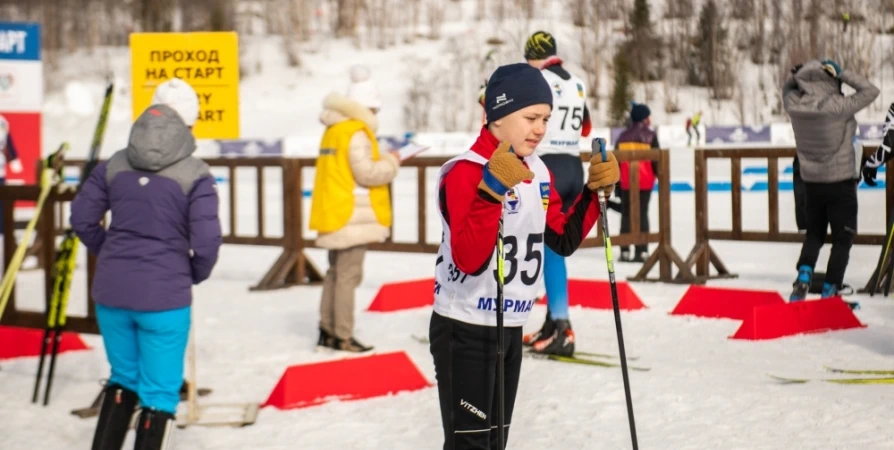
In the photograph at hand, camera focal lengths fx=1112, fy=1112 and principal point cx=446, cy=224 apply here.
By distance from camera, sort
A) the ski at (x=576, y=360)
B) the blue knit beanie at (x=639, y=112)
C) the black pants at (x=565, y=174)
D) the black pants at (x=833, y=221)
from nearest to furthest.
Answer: the ski at (x=576, y=360) < the black pants at (x=565, y=174) < the black pants at (x=833, y=221) < the blue knit beanie at (x=639, y=112)

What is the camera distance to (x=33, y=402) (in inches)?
231

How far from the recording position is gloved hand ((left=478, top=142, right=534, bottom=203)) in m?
2.82

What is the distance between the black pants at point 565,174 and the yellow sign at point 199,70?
6.85 feet

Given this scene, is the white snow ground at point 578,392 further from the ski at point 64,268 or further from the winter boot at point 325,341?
the ski at point 64,268

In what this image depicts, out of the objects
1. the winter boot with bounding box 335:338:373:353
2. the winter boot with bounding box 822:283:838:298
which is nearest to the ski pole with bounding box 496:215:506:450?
the winter boot with bounding box 335:338:373:353

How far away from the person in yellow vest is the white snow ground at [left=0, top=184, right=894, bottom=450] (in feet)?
1.19

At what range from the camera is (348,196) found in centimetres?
702

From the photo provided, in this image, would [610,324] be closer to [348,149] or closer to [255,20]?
[348,149]

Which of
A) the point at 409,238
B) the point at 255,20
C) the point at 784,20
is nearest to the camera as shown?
the point at 409,238

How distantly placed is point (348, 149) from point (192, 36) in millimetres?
1171

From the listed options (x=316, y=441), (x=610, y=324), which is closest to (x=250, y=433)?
(x=316, y=441)

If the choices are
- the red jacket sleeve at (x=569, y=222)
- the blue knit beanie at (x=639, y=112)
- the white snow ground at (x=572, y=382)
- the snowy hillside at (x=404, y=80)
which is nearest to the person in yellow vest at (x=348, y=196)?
the white snow ground at (x=572, y=382)

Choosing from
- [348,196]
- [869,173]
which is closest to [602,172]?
[348,196]

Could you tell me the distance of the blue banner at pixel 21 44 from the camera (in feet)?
41.9
